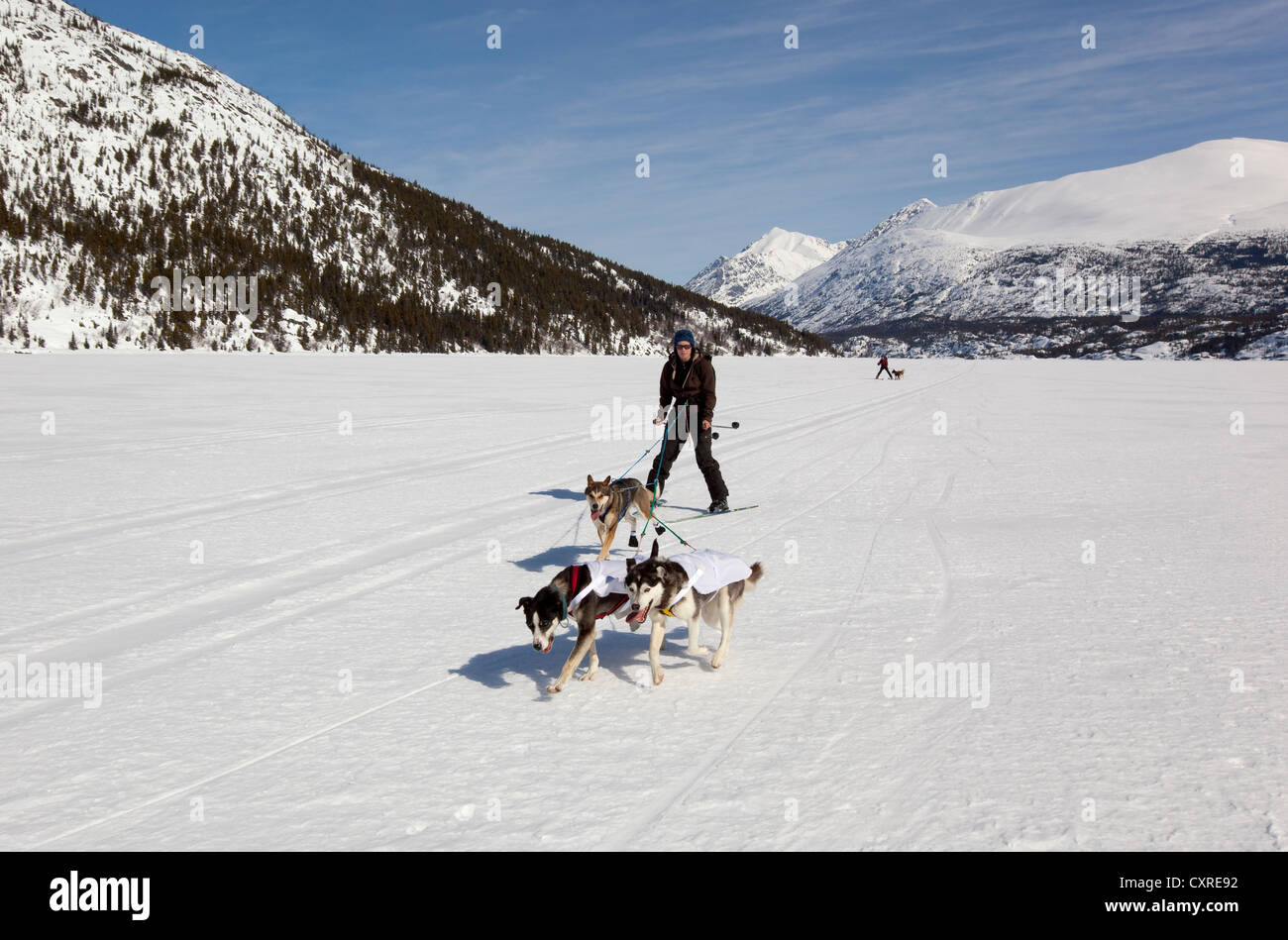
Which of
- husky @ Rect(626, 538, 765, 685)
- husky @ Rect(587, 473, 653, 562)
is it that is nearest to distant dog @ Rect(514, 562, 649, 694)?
husky @ Rect(626, 538, 765, 685)

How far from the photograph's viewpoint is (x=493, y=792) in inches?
138

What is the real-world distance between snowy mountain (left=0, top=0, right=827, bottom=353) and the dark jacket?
74.0m

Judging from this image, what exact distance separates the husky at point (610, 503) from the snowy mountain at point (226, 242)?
75.1 metres

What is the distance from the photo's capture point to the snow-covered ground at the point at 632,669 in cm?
331

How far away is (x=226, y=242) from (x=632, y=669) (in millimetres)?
112285

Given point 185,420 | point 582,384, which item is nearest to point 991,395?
point 582,384

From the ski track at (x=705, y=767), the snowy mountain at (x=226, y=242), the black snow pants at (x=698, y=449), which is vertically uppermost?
the snowy mountain at (x=226, y=242)

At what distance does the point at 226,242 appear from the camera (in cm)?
10031

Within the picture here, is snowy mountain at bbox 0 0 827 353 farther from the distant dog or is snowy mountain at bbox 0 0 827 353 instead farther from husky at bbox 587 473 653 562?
the distant dog

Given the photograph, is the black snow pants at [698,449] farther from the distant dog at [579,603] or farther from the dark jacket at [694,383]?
the distant dog at [579,603]

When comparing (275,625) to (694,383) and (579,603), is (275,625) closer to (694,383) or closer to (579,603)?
(579,603)

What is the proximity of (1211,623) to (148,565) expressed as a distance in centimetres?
845

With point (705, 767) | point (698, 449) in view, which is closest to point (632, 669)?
point (705, 767)

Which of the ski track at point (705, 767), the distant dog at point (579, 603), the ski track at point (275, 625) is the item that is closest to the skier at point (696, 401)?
the ski track at point (275, 625)
